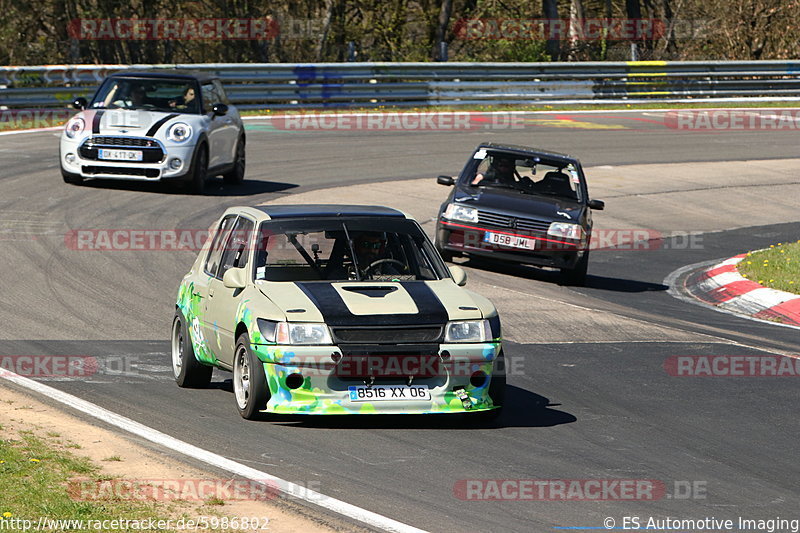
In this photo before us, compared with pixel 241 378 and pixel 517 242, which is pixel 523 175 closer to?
pixel 517 242

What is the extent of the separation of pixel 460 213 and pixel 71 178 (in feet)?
21.7

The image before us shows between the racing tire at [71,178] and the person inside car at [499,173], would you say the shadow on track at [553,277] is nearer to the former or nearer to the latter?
the person inside car at [499,173]

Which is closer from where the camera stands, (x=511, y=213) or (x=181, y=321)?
(x=181, y=321)

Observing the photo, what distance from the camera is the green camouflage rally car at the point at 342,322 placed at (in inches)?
321

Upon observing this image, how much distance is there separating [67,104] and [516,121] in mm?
10290

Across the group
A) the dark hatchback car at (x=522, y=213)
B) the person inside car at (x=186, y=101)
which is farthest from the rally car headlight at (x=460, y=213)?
the person inside car at (x=186, y=101)

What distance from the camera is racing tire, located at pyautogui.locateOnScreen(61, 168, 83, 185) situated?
→ 1923 centimetres

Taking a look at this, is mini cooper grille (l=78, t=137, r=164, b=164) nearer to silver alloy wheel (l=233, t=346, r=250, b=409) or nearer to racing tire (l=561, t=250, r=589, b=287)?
racing tire (l=561, t=250, r=589, b=287)

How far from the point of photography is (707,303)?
607 inches

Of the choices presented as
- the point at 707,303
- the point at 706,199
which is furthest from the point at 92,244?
the point at 706,199

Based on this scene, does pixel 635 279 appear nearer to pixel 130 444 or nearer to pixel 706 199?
pixel 706 199

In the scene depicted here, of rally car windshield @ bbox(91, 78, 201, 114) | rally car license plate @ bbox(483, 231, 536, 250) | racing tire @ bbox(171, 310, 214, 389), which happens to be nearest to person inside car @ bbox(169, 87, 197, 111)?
rally car windshield @ bbox(91, 78, 201, 114)

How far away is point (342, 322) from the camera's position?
8.16 meters

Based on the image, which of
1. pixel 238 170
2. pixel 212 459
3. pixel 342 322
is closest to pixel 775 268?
pixel 238 170
